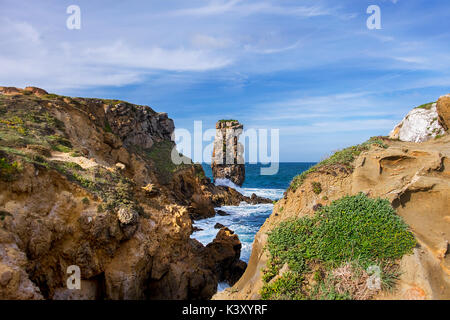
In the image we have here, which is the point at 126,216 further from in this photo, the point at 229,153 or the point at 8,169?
the point at 229,153

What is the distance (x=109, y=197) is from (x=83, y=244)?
2.63m

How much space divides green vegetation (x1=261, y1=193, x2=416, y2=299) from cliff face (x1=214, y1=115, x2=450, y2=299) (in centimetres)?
40

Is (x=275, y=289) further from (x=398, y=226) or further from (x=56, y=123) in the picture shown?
(x=56, y=123)

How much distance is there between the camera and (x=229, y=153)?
68.9m

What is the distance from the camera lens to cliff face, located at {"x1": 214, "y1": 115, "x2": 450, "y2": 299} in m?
7.71

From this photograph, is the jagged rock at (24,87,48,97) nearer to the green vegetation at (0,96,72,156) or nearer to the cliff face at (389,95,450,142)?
the green vegetation at (0,96,72,156)

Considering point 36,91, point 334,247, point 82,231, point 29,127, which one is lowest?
point 82,231

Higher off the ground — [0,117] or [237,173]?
[0,117]

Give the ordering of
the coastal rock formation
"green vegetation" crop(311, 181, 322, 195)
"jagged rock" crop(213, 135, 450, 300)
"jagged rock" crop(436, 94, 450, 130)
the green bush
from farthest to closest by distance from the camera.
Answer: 1. the coastal rock formation
2. "jagged rock" crop(436, 94, 450, 130)
3. "green vegetation" crop(311, 181, 322, 195)
4. the green bush
5. "jagged rock" crop(213, 135, 450, 300)

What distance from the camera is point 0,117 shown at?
64.3 ft

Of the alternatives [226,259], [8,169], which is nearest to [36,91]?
[8,169]

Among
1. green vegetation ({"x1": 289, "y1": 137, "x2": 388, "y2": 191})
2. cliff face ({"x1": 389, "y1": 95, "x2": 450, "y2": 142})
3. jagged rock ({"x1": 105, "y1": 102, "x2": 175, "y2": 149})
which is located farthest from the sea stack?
green vegetation ({"x1": 289, "y1": 137, "x2": 388, "y2": 191})

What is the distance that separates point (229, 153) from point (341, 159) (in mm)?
56079
